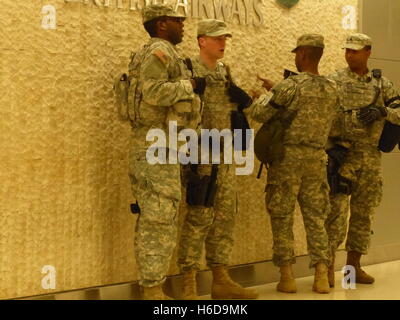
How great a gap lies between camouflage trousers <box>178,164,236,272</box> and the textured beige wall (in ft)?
1.24

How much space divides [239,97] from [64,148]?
1.27 m

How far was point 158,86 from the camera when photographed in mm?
3959

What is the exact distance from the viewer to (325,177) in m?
4.98

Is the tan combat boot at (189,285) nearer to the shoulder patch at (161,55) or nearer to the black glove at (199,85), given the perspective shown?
the black glove at (199,85)

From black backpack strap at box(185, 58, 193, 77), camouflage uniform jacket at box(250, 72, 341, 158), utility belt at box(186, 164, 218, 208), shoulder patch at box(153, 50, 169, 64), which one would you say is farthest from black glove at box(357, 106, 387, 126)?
shoulder patch at box(153, 50, 169, 64)

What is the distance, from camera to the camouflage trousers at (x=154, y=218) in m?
4.02

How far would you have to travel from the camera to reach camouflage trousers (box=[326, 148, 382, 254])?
5266 millimetres

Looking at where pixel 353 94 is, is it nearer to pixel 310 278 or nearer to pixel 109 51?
pixel 310 278

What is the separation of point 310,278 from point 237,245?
815mm

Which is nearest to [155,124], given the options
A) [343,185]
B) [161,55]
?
[161,55]

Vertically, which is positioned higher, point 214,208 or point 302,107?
point 302,107

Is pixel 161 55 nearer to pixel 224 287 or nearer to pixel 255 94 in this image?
pixel 255 94

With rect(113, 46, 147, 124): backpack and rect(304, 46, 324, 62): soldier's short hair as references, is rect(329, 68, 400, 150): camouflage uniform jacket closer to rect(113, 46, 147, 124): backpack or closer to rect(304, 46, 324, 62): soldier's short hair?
rect(304, 46, 324, 62): soldier's short hair

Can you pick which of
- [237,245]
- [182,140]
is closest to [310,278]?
[237,245]
